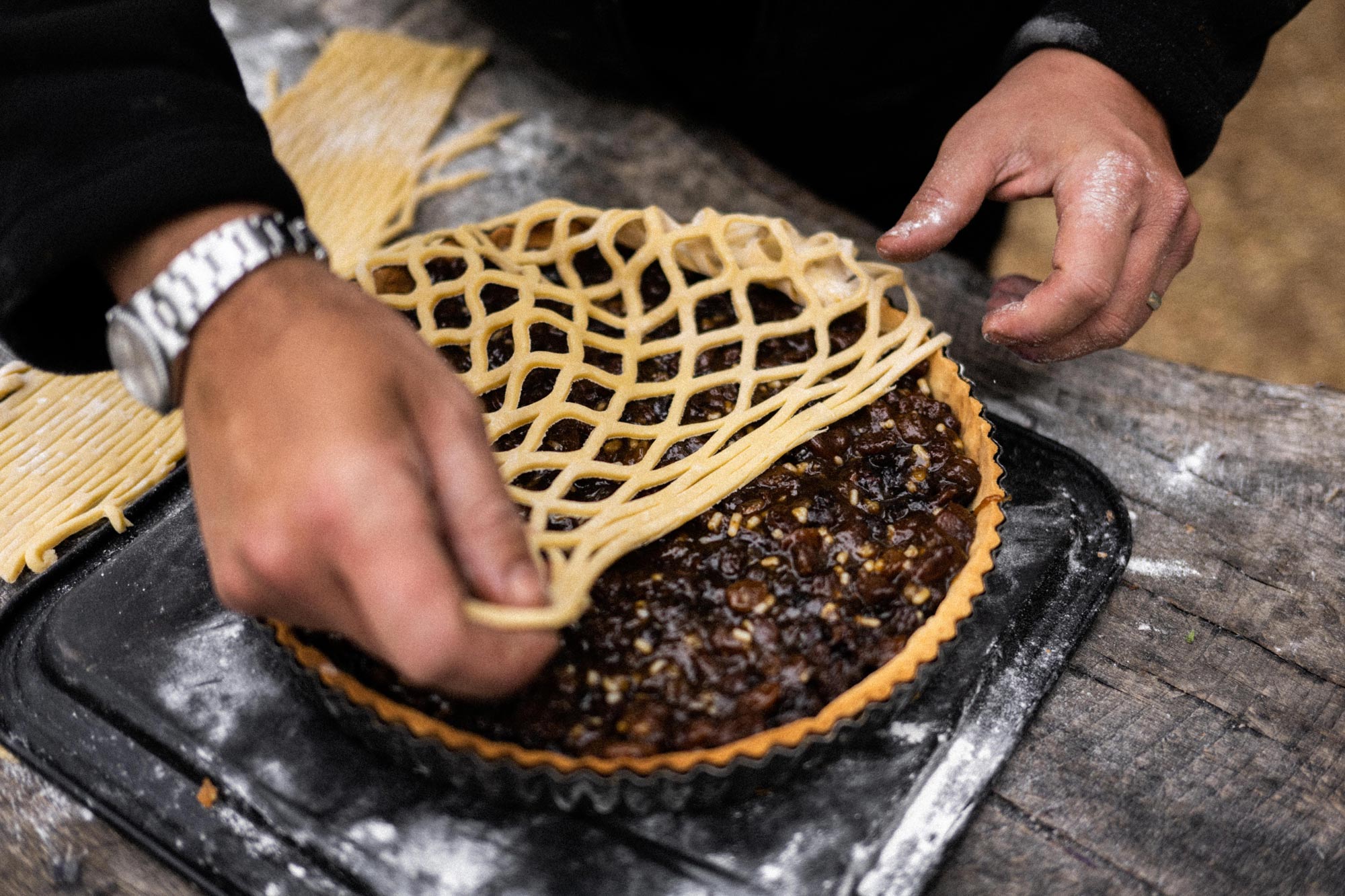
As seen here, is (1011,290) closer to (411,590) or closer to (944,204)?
(944,204)

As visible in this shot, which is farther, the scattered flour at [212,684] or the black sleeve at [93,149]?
the scattered flour at [212,684]

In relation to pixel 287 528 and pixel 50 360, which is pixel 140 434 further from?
pixel 287 528

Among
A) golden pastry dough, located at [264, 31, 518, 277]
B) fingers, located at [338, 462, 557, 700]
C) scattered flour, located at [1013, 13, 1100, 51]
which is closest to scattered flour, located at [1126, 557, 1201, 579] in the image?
scattered flour, located at [1013, 13, 1100, 51]

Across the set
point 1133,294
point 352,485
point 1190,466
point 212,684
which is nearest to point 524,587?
point 352,485

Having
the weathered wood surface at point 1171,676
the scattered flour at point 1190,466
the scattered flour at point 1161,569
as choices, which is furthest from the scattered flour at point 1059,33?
the scattered flour at point 1161,569

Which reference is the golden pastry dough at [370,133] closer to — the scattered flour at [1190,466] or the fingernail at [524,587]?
the fingernail at [524,587]

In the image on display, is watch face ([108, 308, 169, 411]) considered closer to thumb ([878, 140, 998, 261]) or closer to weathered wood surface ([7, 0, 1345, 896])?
weathered wood surface ([7, 0, 1345, 896])
